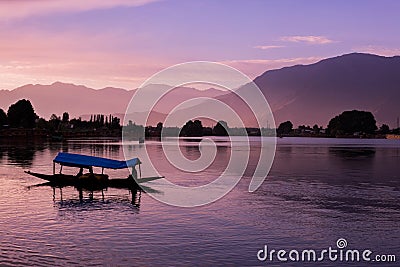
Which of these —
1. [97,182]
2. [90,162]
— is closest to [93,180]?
[97,182]

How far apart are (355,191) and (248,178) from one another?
49.3ft

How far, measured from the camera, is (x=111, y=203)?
42.6m

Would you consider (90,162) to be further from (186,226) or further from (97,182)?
(186,226)

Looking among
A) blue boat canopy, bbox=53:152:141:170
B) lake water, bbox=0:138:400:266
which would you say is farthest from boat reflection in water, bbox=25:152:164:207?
lake water, bbox=0:138:400:266

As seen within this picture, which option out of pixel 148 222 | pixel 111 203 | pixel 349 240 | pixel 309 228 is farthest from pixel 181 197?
pixel 349 240

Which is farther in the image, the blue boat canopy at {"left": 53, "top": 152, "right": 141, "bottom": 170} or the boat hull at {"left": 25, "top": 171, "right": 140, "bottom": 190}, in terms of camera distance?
the blue boat canopy at {"left": 53, "top": 152, "right": 141, "bottom": 170}

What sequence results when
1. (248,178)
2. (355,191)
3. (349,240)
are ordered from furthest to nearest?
(248,178) < (355,191) < (349,240)

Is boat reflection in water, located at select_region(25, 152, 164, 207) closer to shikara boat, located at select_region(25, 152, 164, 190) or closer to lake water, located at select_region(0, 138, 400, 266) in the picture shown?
shikara boat, located at select_region(25, 152, 164, 190)

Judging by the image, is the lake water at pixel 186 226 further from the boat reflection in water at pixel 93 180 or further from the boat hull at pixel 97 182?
the boat hull at pixel 97 182

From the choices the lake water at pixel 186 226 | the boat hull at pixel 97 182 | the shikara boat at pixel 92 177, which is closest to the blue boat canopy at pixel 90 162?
the shikara boat at pixel 92 177

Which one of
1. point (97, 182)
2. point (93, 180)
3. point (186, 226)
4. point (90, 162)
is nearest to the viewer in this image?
point (186, 226)

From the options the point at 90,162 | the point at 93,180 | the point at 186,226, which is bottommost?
the point at 186,226

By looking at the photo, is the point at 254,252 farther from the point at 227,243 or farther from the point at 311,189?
the point at 311,189

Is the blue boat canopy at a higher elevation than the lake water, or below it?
higher
